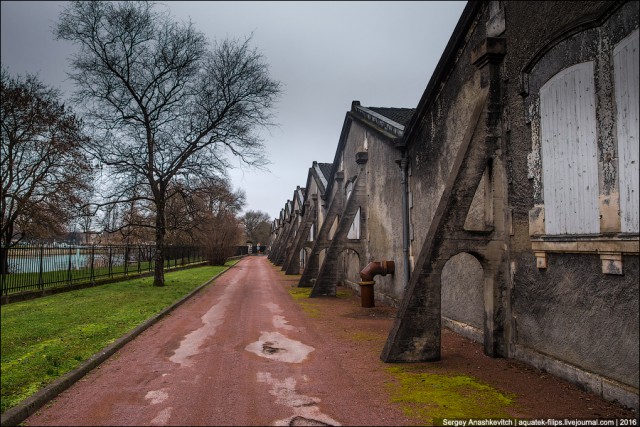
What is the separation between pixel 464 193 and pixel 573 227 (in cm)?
178

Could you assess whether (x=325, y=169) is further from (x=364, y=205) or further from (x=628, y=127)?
(x=628, y=127)

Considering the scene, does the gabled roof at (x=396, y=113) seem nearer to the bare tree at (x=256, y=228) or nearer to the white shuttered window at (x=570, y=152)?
the white shuttered window at (x=570, y=152)

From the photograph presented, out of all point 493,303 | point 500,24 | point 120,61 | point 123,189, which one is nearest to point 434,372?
point 493,303

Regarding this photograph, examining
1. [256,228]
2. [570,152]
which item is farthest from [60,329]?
[256,228]

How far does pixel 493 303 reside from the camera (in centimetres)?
693

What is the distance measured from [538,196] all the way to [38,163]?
21275mm

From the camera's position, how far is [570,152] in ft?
18.2

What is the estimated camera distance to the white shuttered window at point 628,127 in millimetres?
4559

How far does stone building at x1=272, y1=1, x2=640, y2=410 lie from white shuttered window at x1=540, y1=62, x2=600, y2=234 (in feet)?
0.05

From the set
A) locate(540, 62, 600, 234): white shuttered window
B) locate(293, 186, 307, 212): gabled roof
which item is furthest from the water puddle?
locate(293, 186, 307, 212): gabled roof

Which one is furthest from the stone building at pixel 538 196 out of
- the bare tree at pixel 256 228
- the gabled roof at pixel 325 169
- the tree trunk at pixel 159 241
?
the bare tree at pixel 256 228

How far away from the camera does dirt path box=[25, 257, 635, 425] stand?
4605mm

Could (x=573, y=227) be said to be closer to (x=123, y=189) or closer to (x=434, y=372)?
(x=434, y=372)

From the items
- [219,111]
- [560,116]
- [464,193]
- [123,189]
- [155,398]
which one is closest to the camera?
[155,398]
